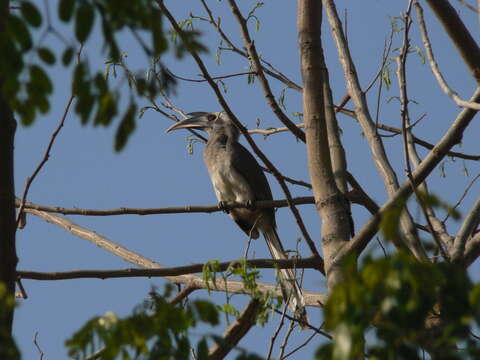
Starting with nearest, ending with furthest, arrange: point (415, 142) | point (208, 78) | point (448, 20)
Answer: point (208, 78), point (448, 20), point (415, 142)

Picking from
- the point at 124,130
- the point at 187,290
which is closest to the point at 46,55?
the point at 124,130

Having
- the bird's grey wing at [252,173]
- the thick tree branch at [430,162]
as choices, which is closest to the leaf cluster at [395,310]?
the thick tree branch at [430,162]

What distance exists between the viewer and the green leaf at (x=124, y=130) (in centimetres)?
207

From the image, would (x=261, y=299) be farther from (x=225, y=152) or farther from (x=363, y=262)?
(x=225, y=152)

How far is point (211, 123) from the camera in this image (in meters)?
9.09

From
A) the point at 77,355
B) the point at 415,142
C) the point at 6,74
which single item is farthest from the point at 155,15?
the point at 415,142

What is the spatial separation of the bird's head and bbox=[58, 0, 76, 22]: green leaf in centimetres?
671

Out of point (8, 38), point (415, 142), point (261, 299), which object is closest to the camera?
point (8, 38)

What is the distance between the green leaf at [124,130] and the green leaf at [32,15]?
0.97 feet

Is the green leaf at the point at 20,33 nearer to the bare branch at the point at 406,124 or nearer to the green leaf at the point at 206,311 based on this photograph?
the green leaf at the point at 206,311

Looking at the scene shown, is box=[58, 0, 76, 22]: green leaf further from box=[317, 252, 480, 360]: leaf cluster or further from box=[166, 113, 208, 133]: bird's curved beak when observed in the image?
box=[166, 113, 208, 133]: bird's curved beak

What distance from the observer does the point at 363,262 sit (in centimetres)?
202

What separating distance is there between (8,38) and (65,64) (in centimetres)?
18

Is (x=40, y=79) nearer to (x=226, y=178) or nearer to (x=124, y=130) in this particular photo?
(x=124, y=130)
